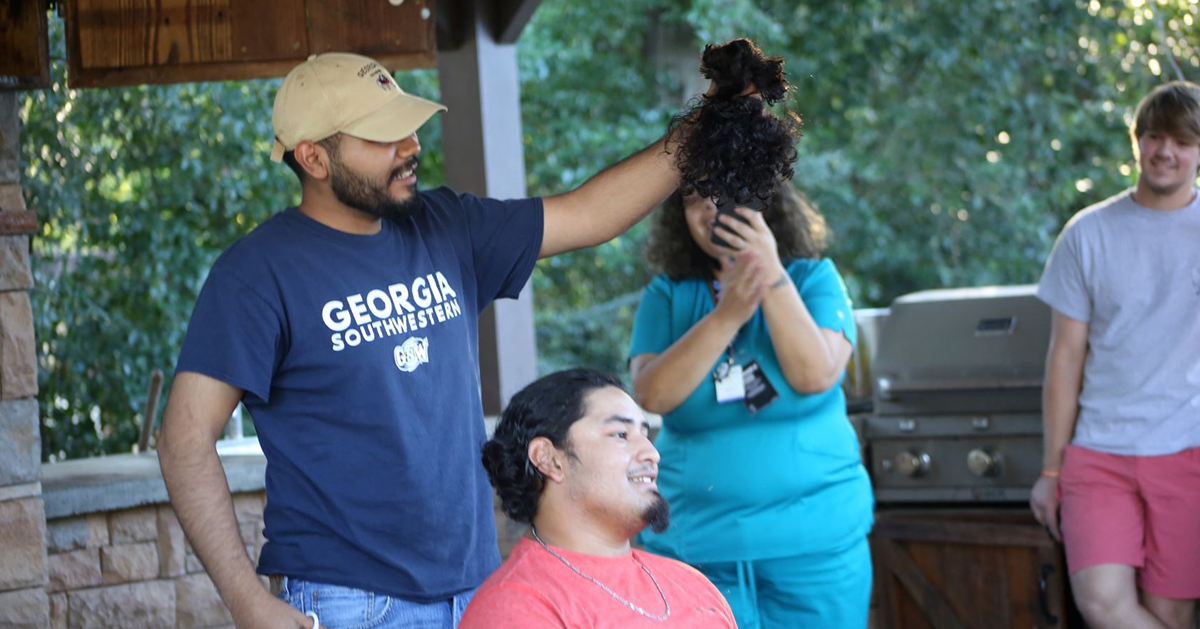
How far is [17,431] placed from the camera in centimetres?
263

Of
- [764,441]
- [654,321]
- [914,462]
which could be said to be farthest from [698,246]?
[914,462]

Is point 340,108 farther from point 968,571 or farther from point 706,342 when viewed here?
point 968,571

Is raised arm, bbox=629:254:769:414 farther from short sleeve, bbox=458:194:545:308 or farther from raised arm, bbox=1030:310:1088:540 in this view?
raised arm, bbox=1030:310:1088:540

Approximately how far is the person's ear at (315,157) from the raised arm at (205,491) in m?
0.37

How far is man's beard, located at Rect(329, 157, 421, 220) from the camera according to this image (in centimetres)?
208

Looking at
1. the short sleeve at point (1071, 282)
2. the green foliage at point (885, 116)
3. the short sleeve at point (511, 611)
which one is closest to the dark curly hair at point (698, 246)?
the short sleeve at point (1071, 282)

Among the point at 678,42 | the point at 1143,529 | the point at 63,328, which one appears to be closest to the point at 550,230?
the point at 1143,529

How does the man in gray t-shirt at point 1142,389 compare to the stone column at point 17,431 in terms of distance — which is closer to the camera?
the stone column at point 17,431

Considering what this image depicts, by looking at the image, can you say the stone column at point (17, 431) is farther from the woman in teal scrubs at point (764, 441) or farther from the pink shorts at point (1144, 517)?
the pink shorts at point (1144, 517)

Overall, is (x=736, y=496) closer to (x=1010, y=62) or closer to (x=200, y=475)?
(x=200, y=475)

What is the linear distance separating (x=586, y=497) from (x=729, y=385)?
0.91m

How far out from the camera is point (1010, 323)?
373 centimetres

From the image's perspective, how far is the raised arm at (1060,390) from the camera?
3.30 meters

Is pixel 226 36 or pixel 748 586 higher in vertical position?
pixel 226 36
